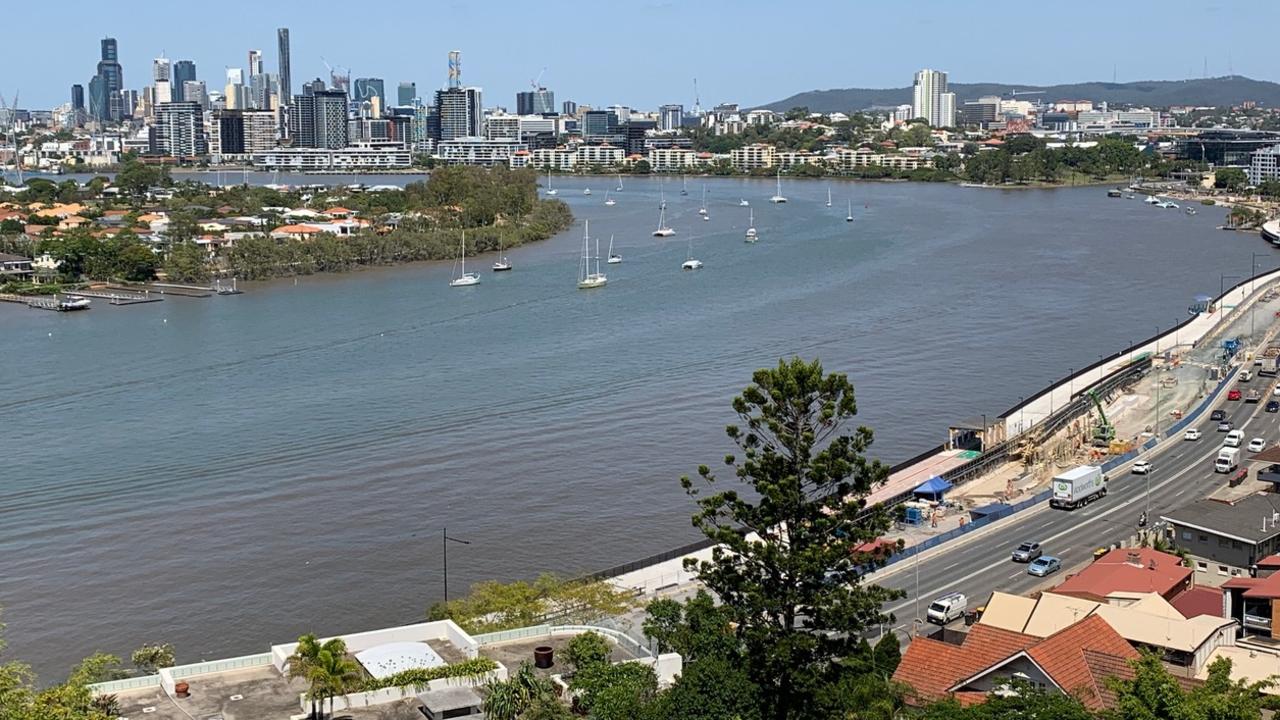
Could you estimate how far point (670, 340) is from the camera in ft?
40.7

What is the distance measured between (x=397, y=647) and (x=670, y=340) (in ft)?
26.4

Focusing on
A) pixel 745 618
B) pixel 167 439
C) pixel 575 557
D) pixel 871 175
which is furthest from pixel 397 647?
pixel 871 175

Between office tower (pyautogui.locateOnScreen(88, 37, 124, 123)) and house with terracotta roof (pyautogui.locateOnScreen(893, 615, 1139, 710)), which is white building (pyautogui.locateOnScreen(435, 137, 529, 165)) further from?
house with terracotta roof (pyautogui.locateOnScreen(893, 615, 1139, 710))

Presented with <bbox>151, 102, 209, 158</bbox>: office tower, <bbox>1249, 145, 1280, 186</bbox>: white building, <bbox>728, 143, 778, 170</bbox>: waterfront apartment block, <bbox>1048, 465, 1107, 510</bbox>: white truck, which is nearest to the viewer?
<bbox>1048, 465, 1107, 510</bbox>: white truck

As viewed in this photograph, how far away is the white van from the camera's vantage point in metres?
5.52

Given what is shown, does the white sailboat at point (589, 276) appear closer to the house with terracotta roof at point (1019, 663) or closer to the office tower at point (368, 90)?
the house with terracotta roof at point (1019, 663)

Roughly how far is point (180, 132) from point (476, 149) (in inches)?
431

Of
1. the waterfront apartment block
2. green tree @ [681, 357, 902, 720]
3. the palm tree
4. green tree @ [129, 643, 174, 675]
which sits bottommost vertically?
green tree @ [129, 643, 174, 675]

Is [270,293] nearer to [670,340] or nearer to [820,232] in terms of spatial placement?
[670,340]

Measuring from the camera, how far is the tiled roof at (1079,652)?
4.25 meters

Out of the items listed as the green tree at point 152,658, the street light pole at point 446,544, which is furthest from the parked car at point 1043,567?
the green tree at point 152,658

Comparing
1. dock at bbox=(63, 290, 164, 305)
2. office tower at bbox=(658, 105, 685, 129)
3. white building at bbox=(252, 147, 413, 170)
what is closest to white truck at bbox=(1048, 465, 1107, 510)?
dock at bbox=(63, 290, 164, 305)

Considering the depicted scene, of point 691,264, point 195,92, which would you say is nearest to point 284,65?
point 195,92

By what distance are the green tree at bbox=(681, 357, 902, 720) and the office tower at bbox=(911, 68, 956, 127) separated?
68.4 meters
